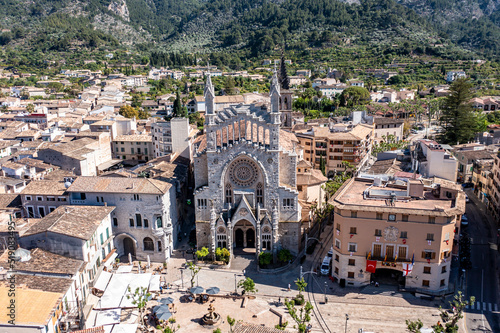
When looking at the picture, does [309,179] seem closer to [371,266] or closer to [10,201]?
[371,266]

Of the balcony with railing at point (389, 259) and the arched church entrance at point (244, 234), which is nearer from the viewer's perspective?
the balcony with railing at point (389, 259)

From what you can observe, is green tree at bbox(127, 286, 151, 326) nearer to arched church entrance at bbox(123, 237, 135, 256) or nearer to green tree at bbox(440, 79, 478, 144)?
arched church entrance at bbox(123, 237, 135, 256)

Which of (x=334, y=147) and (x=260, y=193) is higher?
(x=260, y=193)

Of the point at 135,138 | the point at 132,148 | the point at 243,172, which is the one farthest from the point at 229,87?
the point at 243,172

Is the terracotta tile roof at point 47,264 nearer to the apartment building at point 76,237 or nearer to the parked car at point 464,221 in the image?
the apartment building at point 76,237

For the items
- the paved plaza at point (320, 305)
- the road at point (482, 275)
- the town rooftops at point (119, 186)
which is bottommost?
the paved plaza at point (320, 305)

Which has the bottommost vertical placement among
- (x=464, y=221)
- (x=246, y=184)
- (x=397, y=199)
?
(x=464, y=221)

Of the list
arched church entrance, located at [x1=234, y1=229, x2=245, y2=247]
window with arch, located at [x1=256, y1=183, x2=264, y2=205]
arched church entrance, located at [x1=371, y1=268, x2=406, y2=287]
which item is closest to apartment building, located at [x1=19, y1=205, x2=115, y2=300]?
arched church entrance, located at [x1=234, y1=229, x2=245, y2=247]

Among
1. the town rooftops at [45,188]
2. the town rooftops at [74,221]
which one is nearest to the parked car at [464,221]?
the town rooftops at [74,221]
